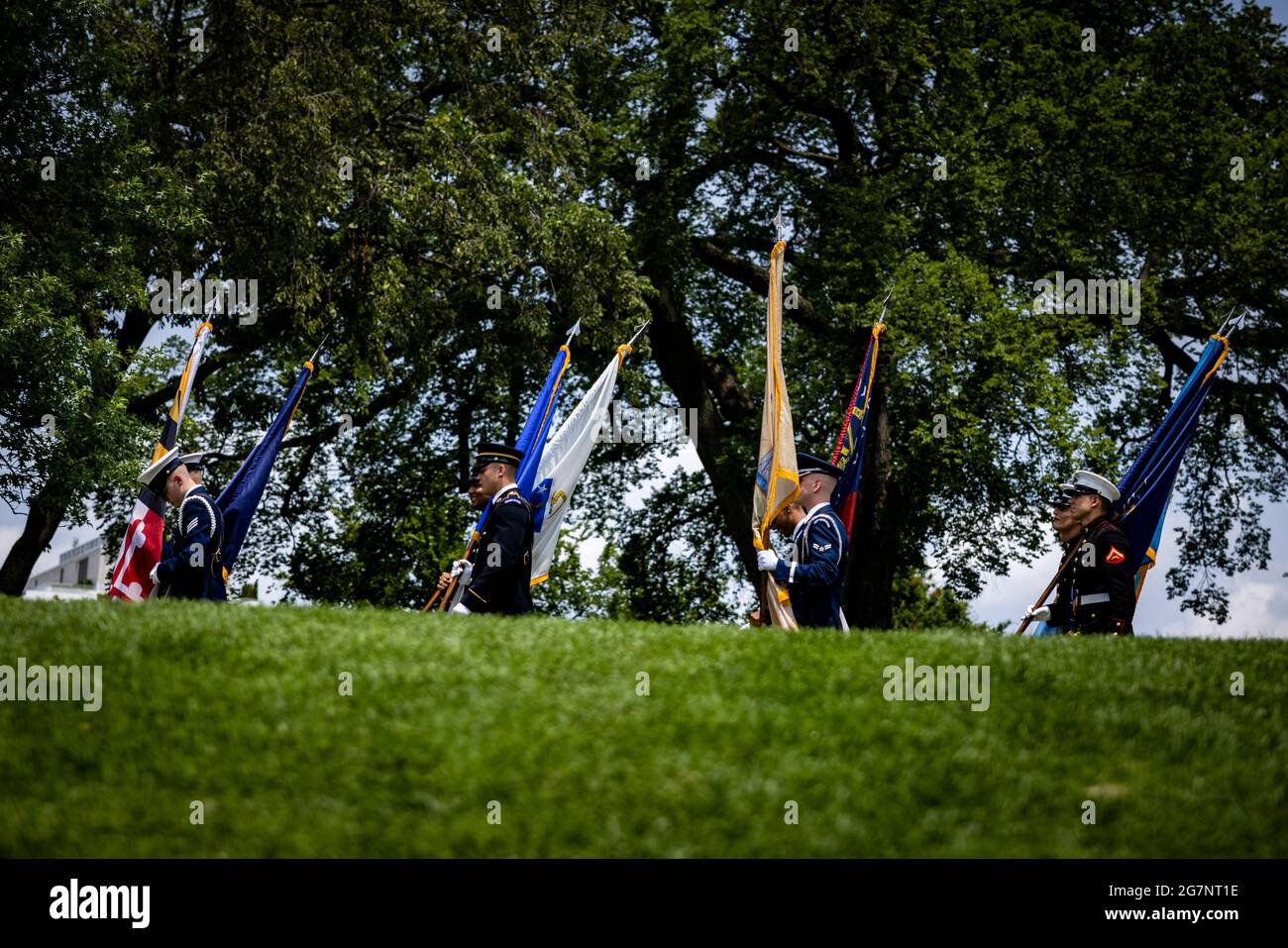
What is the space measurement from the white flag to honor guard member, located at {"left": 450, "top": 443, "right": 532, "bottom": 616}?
161 cm

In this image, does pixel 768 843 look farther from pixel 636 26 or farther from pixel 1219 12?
pixel 1219 12

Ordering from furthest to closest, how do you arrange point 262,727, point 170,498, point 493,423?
point 493,423 → point 170,498 → point 262,727

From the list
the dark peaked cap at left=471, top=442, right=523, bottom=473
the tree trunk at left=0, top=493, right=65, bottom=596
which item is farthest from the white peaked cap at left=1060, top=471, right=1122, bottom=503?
the tree trunk at left=0, top=493, right=65, bottom=596

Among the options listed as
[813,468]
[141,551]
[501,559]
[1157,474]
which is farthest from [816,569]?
[141,551]

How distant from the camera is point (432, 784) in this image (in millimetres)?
6809

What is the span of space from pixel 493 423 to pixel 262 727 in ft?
66.7

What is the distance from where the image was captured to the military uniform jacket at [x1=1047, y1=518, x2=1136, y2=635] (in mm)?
11367

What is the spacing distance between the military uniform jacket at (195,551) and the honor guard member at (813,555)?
17.2 ft

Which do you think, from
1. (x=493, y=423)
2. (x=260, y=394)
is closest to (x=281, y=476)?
(x=260, y=394)

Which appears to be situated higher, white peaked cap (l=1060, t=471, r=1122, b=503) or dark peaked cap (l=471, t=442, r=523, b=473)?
dark peaked cap (l=471, t=442, r=523, b=473)

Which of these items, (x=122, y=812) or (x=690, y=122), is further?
(x=690, y=122)

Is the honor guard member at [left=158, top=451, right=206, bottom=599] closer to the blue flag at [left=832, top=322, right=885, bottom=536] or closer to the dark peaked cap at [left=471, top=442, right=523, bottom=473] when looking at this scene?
the dark peaked cap at [left=471, top=442, right=523, bottom=473]

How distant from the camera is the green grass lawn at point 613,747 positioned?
647cm

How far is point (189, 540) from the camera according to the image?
11.8 m
